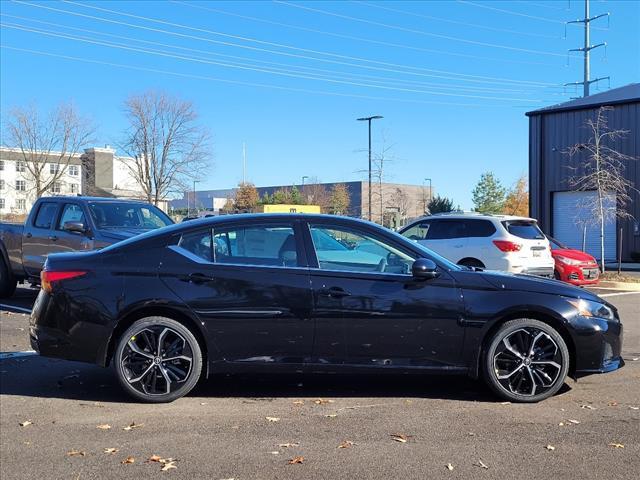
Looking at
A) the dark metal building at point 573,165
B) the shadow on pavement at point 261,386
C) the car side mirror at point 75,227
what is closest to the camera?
the shadow on pavement at point 261,386

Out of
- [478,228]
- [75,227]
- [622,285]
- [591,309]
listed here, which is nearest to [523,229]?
[478,228]

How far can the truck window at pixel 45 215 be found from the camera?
11434mm

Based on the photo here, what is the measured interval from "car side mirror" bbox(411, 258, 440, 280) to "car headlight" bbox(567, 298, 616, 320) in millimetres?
1214

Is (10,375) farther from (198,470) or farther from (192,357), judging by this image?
(198,470)

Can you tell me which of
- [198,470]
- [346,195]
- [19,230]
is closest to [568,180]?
[19,230]

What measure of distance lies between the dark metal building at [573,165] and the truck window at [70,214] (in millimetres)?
23829

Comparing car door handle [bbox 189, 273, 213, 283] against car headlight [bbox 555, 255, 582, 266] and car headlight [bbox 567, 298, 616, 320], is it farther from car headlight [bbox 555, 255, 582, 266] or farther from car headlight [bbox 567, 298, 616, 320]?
car headlight [bbox 555, 255, 582, 266]

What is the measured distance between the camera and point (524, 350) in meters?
5.52

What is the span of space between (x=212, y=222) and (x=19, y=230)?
24.6 ft

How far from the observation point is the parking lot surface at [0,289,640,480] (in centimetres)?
415

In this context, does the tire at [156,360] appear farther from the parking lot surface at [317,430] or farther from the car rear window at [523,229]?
the car rear window at [523,229]

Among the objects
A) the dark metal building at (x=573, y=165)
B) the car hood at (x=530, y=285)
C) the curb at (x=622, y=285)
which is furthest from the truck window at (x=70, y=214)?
the dark metal building at (x=573, y=165)

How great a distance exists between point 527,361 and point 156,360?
316 cm

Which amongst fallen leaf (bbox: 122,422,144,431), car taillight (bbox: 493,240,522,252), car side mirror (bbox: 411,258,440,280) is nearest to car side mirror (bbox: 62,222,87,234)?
fallen leaf (bbox: 122,422,144,431)
